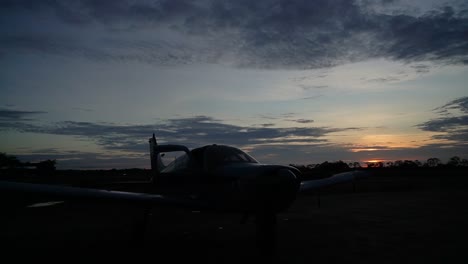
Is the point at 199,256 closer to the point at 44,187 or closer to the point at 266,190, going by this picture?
the point at 266,190

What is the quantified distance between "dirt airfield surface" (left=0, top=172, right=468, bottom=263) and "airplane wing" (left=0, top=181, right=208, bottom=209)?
1.02m

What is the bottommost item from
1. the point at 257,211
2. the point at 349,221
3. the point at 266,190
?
the point at 349,221

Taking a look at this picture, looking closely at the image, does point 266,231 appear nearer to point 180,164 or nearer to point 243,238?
point 243,238

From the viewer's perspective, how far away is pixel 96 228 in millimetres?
11539

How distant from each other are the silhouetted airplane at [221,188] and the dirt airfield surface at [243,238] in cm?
99

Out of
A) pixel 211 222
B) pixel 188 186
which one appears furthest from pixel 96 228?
pixel 188 186

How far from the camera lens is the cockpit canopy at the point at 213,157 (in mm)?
8281

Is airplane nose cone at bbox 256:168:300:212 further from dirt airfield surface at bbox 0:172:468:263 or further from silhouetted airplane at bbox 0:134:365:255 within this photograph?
dirt airfield surface at bbox 0:172:468:263

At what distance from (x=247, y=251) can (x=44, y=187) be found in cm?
458

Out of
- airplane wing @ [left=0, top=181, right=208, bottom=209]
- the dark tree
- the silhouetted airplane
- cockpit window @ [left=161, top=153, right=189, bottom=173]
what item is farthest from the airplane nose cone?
the dark tree

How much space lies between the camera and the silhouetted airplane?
21.9 ft

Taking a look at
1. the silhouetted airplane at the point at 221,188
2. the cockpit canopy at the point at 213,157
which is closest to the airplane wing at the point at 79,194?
the silhouetted airplane at the point at 221,188

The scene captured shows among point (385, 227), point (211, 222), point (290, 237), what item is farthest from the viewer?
point (211, 222)

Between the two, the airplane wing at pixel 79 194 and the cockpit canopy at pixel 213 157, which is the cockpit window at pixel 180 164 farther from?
the airplane wing at pixel 79 194
